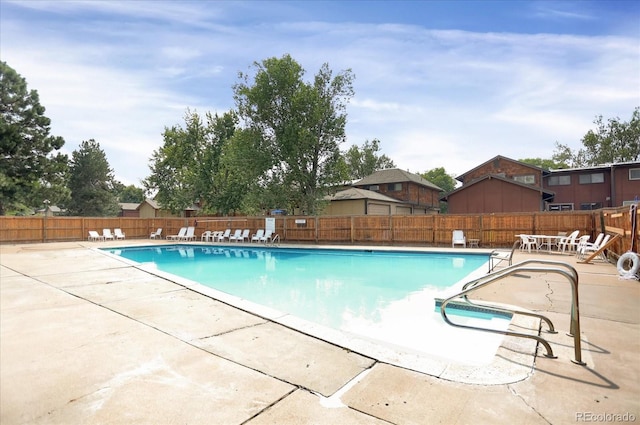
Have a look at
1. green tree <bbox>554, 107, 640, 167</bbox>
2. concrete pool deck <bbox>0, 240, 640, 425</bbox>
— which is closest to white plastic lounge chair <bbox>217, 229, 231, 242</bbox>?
concrete pool deck <bbox>0, 240, 640, 425</bbox>

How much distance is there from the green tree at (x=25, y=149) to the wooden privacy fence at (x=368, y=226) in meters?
3.98

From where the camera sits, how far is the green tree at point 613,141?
3538cm

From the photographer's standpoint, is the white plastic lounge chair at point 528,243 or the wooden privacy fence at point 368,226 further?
the wooden privacy fence at point 368,226

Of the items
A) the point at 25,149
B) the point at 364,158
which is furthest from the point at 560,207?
the point at 25,149

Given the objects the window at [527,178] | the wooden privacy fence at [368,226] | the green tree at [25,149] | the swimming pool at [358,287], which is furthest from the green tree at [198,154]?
the window at [527,178]

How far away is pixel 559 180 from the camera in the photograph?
27.7 metres

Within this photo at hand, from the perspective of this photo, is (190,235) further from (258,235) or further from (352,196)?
(352,196)

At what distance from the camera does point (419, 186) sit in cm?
3195

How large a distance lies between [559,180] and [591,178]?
1999 millimetres

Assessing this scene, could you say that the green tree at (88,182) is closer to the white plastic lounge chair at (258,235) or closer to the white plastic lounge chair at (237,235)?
the white plastic lounge chair at (237,235)

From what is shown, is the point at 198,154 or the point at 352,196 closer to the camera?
the point at 352,196

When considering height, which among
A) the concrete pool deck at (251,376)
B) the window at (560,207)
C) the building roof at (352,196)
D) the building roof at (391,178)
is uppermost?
→ the building roof at (391,178)

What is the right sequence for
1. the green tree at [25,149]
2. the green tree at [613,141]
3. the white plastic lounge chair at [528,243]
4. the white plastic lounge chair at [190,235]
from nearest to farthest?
the white plastic lounge chair at [528,243] → the green tree at [25,149] → the white plastic lounge chair at [190,235] → the green tree at [613,141]

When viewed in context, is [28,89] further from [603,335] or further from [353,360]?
[603,335]
